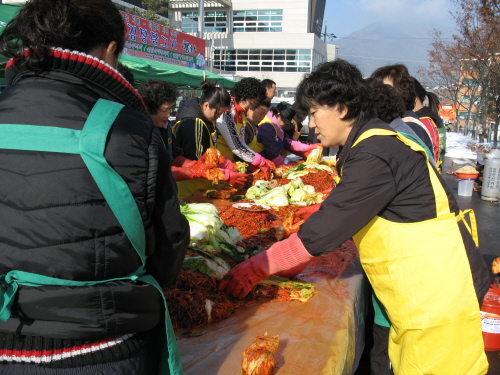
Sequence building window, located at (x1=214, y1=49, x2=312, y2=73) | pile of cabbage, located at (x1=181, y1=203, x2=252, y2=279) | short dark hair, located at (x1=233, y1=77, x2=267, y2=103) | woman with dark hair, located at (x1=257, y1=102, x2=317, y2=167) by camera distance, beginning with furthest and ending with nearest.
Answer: building window, located at (x1=214, y1=49, x2=312, y2=73)
woman with dark hair, located at (x1=257, y1=102, x2=317, y2=167)
short dark hair, located at (x1=233, y1=77, x2=267, y2=103)
pile of cabbage, located at (x1=181, y1=203, x2=252, y2=279)

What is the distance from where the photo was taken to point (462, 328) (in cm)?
181

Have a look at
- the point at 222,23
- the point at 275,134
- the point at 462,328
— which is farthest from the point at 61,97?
the point at 222,23

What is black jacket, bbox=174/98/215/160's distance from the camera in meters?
4.46

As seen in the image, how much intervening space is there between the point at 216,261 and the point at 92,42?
5.11ft

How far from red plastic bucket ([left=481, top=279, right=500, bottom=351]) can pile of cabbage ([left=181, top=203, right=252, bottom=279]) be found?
2.14m

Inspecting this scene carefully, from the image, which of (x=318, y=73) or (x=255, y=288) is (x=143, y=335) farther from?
(x=318, y=73)

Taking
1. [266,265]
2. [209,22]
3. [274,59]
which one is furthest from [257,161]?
[209,22]

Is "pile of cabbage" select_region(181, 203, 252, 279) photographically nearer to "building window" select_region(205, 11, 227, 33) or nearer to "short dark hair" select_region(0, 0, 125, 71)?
"short dark hair" select_region(0, 0, 125, 71)

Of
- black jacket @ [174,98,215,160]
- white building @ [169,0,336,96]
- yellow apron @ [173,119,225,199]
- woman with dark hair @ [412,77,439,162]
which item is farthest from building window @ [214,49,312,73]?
black jacket @ [174,98,215,160]

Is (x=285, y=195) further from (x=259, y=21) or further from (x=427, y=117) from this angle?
(x=259, y=21)

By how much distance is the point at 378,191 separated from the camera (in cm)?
177

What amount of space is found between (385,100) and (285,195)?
1.75 metres

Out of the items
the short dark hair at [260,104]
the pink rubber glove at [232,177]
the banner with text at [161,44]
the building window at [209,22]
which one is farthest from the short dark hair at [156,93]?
the building window at [209,22]

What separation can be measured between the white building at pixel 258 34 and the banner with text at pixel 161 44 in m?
25.0
